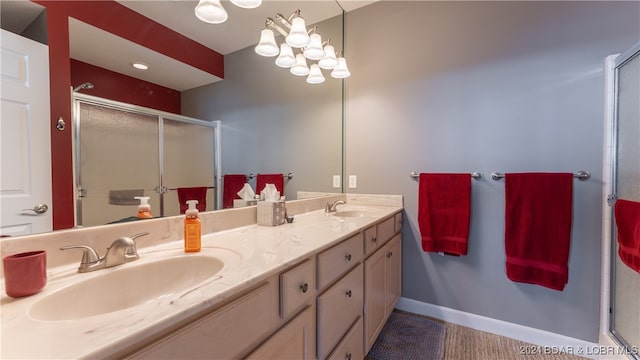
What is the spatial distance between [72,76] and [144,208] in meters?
0.48

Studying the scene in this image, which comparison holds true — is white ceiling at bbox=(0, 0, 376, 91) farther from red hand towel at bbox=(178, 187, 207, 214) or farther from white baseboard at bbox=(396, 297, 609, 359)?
white baseboard at bbox=(396, 297, 609, 359)

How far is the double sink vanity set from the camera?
1.55 feet

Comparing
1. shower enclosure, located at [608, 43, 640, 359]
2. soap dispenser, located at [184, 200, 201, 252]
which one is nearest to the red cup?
soap dispenser, located at [184, 200, 201, 252]

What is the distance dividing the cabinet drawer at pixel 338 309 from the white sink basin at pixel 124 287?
45cm

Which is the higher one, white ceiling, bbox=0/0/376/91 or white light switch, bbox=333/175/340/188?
white ceiling, bbox=0/0/376/91

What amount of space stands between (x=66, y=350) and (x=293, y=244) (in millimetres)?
687

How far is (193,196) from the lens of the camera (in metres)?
1.17

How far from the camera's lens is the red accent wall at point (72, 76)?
Answer: 80 cm

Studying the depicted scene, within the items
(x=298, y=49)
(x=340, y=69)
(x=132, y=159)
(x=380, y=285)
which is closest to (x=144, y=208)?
(x=132, y=159)

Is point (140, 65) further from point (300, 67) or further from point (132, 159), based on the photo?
point (300, 67)

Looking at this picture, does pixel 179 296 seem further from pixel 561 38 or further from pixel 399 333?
pixel 561 38

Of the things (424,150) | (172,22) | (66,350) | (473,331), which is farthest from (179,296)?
(473,331)

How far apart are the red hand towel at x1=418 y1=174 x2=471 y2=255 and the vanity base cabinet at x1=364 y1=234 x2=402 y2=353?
25 cm

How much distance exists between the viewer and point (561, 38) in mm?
1562
